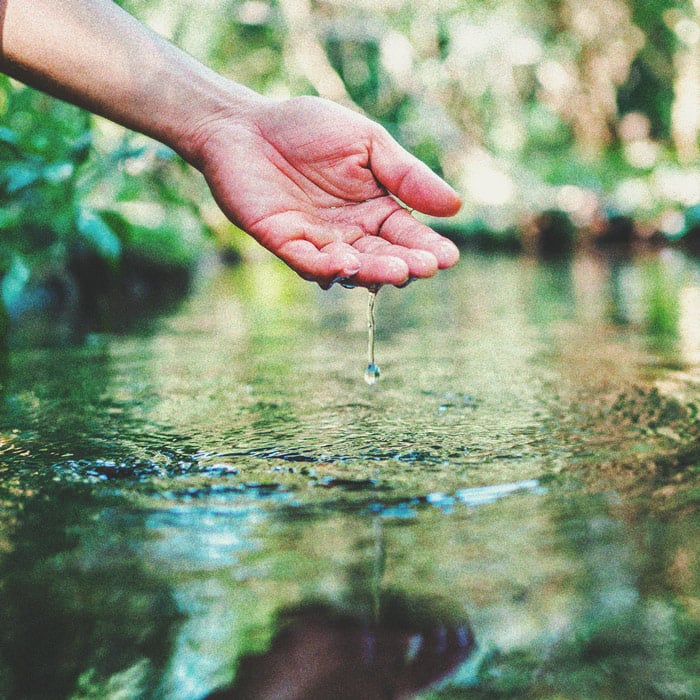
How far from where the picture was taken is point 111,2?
2.43 meters

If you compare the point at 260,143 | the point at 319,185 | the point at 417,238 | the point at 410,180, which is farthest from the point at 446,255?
the point at 260,143

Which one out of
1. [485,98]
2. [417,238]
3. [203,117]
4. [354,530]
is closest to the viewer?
[354,530]

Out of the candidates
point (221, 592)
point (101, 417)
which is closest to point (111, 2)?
point (101, 417)

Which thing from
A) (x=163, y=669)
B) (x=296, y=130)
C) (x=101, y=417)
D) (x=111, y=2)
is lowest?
(x=163, y=669)

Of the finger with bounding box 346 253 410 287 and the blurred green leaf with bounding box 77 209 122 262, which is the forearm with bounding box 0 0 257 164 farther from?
the blurred green leaf with bounding box 77 209 122 262

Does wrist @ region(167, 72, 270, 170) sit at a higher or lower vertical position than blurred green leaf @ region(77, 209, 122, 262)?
lower

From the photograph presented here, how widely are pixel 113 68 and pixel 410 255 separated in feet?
2.97

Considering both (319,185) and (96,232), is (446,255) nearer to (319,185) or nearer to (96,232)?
(319,185)

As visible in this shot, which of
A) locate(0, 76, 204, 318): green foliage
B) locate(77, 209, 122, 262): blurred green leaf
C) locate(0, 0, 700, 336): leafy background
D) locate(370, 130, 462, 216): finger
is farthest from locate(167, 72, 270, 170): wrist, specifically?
locate(0, 0, 700, 336): leafy background

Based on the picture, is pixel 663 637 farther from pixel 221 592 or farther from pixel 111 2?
pixel 111 2

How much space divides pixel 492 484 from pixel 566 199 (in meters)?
12.8

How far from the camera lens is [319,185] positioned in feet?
8.36

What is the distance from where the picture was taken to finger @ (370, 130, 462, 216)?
2.27 metres

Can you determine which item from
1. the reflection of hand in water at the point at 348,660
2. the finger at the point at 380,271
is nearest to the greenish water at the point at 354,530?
the reflection of hand in water at the point at 348,660
